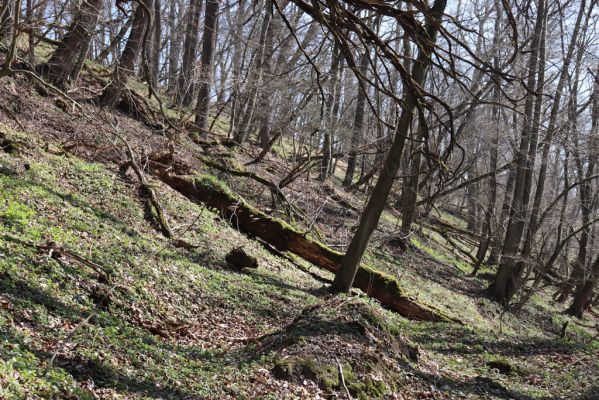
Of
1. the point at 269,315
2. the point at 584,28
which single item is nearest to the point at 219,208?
the point at 269,315

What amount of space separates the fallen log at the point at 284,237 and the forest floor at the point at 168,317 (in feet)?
0.98

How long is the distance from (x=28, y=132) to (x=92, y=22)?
11.5 ft

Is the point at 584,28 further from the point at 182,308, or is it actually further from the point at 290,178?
the point at 182,308

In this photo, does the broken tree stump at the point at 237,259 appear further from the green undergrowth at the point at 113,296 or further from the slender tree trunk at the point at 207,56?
the slender tree trunk at the point at 207,56

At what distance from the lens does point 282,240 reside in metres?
12.4

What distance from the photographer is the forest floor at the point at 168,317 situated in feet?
16.9

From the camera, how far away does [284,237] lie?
40.6ft

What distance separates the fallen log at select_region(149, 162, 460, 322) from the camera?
1167 centimetres

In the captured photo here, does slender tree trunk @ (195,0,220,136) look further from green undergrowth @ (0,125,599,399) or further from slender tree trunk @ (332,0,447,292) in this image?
slender tree trunk @ (332,0,447,292)

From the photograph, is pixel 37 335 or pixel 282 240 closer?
pixel 37 335

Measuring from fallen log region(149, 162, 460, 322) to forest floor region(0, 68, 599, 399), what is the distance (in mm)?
297

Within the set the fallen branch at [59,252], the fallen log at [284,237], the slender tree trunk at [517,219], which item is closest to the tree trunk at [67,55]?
the fallen log at [284,237]

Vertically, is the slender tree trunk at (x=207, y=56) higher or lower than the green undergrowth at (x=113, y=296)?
higher

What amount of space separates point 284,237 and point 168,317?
565 cm
